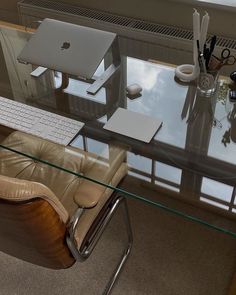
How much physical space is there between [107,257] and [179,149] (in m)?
0.70

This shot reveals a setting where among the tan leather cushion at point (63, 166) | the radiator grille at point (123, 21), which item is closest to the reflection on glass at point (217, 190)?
the tan leather cushion at point (63, 166)

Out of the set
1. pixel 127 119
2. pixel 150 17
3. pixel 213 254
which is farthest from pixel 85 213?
pixel 150 17

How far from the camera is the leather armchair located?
37.4 inches

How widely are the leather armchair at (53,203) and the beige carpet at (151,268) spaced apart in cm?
7

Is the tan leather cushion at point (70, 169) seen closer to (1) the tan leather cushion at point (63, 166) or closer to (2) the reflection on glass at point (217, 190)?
(1) the tan leather cushion at point (63, 166)

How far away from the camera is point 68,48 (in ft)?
5.23

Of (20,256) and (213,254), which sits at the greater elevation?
(20,256)

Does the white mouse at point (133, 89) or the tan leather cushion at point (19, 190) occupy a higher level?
the tan leather cushion at point (19, 190)

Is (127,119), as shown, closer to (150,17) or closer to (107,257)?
(107,257)

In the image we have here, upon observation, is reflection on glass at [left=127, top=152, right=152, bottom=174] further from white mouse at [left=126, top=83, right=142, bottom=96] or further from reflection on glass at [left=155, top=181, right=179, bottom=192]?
white mouse at [left=126, top=83, right=142, bottom=96]

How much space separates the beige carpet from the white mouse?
66 cm

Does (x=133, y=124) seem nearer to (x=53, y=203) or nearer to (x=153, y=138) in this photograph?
(x=153, y=138)

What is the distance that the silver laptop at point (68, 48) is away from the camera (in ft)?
5.11

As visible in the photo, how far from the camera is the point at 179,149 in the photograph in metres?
1.34
